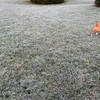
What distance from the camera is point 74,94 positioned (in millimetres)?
1964

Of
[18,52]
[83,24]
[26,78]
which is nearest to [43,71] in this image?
[26,78]

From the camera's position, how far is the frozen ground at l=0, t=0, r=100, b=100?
6.59ft

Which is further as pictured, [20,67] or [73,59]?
[73,59]

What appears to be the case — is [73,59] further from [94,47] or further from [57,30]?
[57,30]

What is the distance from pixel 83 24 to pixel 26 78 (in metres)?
2.68

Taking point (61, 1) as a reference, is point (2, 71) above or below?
below

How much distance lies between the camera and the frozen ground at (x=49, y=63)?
2.01 meters

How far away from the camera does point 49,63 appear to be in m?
2.58

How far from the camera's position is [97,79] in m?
2.21

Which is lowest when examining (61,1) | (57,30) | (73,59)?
(73,59)

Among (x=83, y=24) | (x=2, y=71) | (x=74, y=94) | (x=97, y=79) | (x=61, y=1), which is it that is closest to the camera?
(x=74, y=94)

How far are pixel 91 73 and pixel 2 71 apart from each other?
122 centimetres

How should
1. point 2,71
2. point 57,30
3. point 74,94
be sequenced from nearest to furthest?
point 74,94
point 2,71
point 57,30

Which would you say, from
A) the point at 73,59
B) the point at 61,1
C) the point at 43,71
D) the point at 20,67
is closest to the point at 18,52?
the point at 20,67
